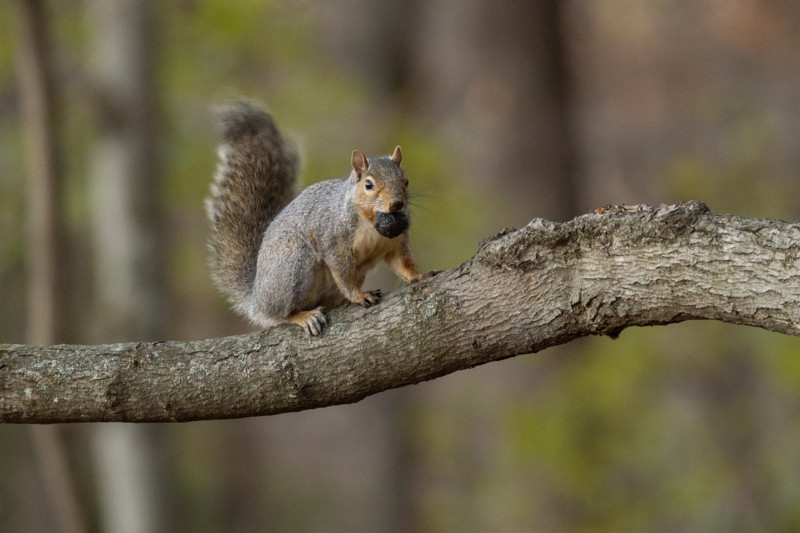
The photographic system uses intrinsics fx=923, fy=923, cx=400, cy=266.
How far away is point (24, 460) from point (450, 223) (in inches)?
230

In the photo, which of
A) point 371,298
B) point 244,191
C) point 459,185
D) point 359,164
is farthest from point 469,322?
point 459,185

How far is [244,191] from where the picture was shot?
11.9ft

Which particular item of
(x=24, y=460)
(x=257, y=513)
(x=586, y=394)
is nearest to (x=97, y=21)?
(x=586, y=394)

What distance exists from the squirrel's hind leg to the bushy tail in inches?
33.1

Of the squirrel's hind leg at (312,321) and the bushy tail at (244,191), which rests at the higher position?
the bushy tail at (244,191)

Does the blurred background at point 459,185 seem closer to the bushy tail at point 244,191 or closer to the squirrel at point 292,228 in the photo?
the bushy tail at point 244,191

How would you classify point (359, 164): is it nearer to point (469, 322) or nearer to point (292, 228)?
point (292, 228)

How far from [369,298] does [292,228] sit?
659 millimetres

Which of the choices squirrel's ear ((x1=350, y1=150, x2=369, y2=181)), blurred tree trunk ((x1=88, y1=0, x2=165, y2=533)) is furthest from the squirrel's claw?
blurred tree trunk ((x1=88, y1=0, x2=165, y2=533))

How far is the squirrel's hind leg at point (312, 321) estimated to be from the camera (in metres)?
2.66

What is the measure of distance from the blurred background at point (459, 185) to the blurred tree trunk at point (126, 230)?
1cm

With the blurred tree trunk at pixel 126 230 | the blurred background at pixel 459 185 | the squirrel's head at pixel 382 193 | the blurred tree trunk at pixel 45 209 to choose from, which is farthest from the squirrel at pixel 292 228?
the blurred tree trunk at pixel 126 230

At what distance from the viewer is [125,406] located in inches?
102

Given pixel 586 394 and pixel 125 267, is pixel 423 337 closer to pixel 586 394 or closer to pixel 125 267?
pixel 125 267
